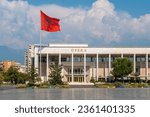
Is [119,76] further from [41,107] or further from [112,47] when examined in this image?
[41,107]

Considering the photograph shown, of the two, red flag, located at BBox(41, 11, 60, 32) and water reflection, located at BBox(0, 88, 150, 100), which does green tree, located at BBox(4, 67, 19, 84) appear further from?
water reflection, located at BBox(0, 88, 150, 100)

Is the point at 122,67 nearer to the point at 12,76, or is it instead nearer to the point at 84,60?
the point at 84,60

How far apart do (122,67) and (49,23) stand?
2234cm

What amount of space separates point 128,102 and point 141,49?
262ft

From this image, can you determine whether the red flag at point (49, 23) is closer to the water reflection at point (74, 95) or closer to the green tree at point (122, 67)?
the green tree at point (122, 67)

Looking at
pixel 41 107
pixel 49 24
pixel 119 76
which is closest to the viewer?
pixel 41 107

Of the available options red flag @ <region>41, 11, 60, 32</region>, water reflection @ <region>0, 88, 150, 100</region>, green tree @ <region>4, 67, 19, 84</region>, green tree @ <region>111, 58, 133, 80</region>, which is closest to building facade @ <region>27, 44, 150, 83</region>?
green tree @ <region>111, 58, 133, 80</region>

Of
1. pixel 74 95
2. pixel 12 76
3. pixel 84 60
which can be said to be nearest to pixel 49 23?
pixel 84 60

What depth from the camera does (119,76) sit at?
8288 cm

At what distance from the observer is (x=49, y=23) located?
211 feet

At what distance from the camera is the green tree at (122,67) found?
79000 mm

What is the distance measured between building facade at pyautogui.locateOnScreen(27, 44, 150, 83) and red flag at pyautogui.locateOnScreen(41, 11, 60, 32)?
777 inches


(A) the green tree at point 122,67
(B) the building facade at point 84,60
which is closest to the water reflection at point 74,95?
(A) the green tree at point 122,67

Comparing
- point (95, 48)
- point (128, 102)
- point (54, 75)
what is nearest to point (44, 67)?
point (95, 48)
